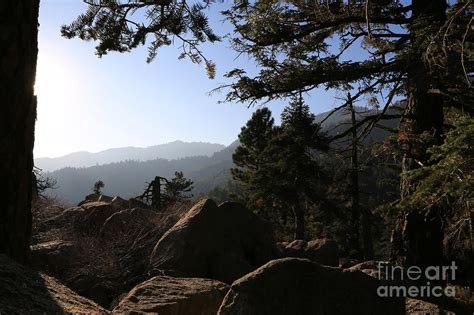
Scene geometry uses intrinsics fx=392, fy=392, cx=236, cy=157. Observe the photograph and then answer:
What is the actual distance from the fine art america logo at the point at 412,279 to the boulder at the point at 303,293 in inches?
6.1

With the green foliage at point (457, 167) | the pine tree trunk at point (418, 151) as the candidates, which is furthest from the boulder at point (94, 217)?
the green foliage at point (457, 167)

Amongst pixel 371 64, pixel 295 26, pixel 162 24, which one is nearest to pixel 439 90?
pixel 371 64

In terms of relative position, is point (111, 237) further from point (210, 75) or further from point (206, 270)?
point (210, 75)

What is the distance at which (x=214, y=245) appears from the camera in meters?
8.05

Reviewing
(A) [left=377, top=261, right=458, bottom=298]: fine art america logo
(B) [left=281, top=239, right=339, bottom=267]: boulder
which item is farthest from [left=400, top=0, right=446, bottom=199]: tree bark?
(B) [left=281, top=239, right=339, bottom=267]: boulder

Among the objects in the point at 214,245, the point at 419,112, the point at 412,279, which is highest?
the point at 419,112

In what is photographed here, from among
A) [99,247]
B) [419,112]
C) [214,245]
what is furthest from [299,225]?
[419,112]

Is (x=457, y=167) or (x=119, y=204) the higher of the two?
(x=457, y=167)

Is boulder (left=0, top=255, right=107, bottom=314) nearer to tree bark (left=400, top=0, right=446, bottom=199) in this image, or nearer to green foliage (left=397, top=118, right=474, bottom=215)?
green foliage (left=397, top=118, right=474, bottom=215)

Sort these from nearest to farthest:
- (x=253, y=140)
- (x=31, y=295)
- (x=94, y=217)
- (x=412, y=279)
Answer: (x=31, y=295)
(x=412, y=279)
(x=94, y=217)
(x=253, y=140)

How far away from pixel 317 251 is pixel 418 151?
6345 mm

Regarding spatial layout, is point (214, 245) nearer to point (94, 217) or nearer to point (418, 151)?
point (418, 151)

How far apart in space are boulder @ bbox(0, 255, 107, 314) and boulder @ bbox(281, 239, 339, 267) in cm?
1048

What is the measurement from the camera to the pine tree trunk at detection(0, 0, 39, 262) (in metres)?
2.56
